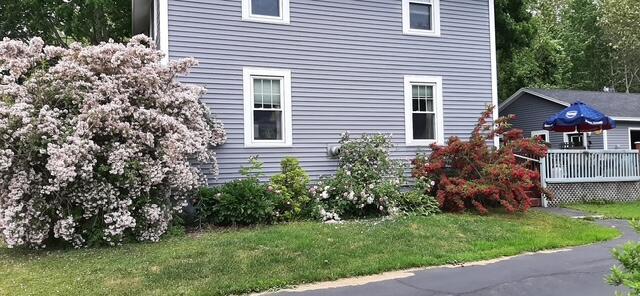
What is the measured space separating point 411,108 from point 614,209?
19.0 feet

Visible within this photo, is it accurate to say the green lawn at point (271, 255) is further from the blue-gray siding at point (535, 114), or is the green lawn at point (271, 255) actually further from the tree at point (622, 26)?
the tree at point (622, 26)

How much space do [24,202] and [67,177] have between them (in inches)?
42.5

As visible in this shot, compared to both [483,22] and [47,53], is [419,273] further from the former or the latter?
[483,22]

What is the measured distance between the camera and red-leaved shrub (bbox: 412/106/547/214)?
10945 mm

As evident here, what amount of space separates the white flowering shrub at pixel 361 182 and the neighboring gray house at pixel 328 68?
0.57 meters

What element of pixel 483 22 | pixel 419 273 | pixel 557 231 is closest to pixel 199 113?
pixel 419 273

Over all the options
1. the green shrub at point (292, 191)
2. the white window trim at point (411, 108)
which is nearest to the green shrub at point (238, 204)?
the green shrub at point (292, 191)

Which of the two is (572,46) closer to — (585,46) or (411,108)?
(585,46)

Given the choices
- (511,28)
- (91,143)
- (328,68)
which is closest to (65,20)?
(328,68)

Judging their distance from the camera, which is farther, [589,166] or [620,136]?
[620,136]

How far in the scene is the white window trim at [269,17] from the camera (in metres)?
11.2

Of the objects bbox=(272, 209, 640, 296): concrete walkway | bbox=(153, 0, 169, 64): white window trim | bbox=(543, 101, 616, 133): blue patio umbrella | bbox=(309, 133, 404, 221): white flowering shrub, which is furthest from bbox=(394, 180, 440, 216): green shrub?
bbox=(543, 101, 616, 133): blue patio umbrella

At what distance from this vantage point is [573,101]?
68.3 ft

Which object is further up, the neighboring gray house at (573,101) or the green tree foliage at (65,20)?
the green tree foliage at (65,20)
